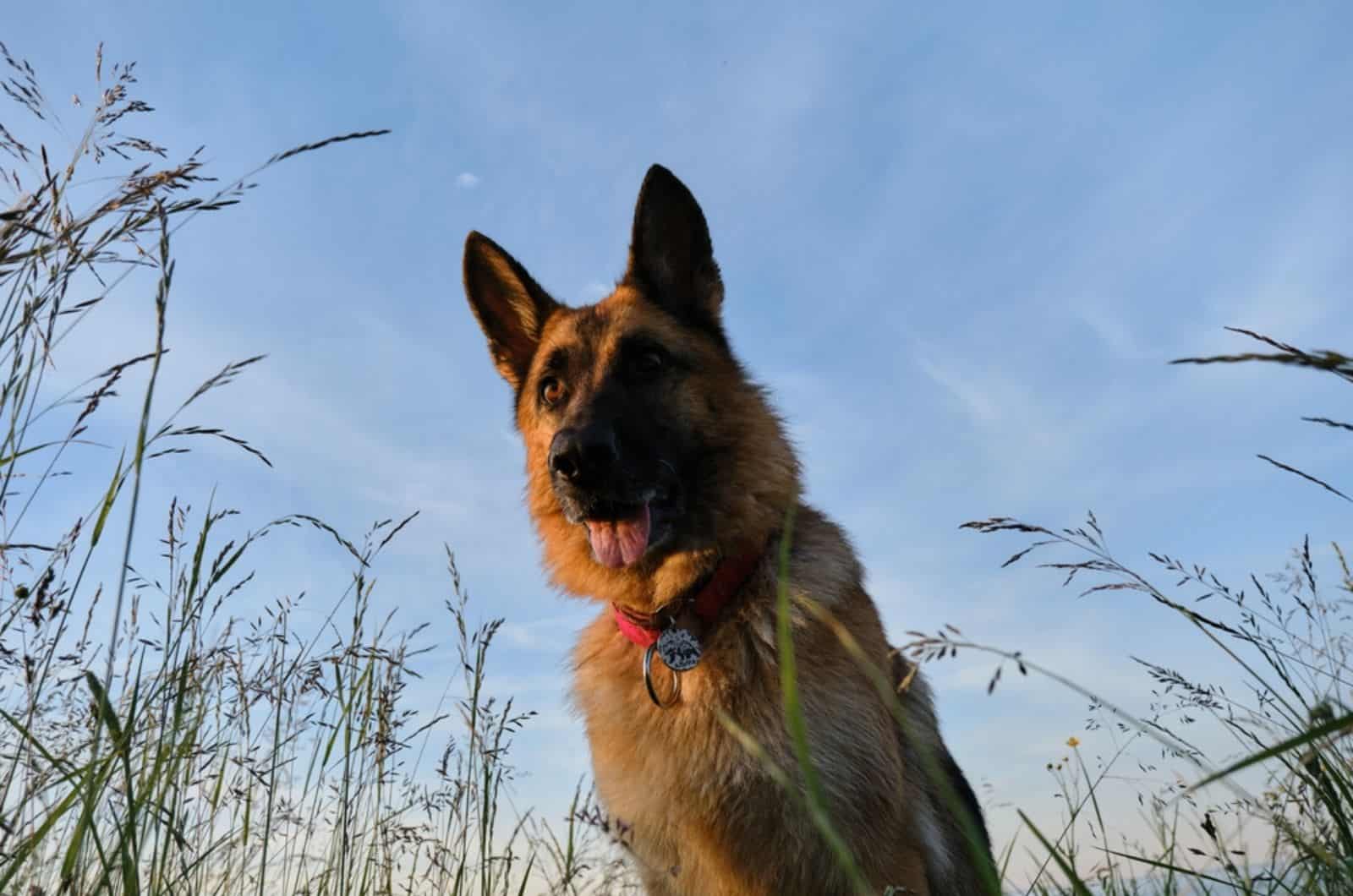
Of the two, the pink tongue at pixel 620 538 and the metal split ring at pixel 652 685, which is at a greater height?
the pink tongue at pixel 620 538

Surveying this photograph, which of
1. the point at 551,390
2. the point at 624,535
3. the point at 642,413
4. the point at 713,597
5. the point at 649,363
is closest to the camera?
the point at 713,597

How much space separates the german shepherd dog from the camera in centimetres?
318

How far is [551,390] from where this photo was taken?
175 inches

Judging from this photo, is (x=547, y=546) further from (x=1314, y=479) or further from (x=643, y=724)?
(x=1314, y=479)

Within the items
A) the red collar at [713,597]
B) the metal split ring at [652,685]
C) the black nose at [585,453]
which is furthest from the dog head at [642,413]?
the metal split ring at [652,685]

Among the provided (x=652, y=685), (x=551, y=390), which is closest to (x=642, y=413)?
(x=551, y=390)

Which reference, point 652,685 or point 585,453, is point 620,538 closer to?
point 585,453

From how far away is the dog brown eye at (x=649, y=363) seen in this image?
13.8 ft

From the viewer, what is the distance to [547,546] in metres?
4.38

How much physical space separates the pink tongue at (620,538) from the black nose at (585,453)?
223mm

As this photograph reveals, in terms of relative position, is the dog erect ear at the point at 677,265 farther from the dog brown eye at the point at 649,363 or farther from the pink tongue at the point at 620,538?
the pink tongue at the point at 620,538

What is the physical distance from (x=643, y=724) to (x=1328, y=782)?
6.87ft

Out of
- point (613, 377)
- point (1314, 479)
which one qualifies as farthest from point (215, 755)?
point (1314, 479)

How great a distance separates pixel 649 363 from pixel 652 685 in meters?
1.44
